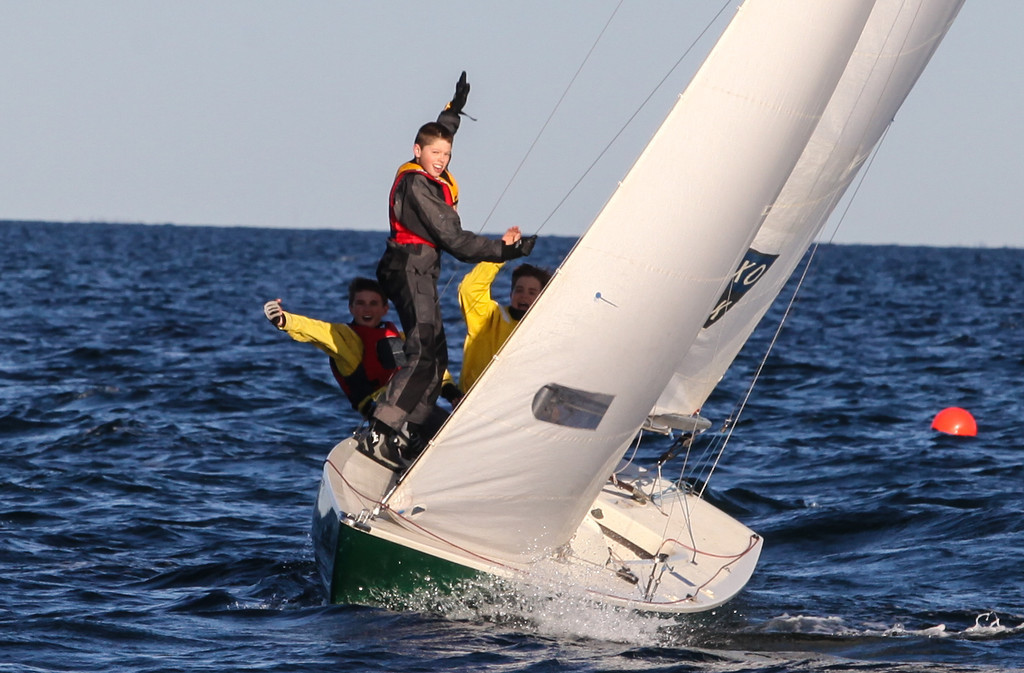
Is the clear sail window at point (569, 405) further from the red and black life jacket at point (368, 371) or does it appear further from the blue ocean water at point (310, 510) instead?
the red and black life jacket at point (368, 371)

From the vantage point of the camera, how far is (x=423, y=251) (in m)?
6.32

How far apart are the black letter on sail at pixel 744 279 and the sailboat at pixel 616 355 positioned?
0.05 metres

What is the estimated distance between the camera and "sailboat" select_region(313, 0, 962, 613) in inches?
221

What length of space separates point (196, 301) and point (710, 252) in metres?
21.9

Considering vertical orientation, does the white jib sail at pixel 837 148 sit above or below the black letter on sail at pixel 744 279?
above

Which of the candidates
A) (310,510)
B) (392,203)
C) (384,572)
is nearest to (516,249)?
(392,203)

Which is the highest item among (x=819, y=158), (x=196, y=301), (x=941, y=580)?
(x=196, y=301)

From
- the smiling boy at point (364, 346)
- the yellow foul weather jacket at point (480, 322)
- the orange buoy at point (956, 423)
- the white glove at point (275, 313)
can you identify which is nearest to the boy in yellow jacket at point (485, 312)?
the yellow foul weather jacket at point (480, 322)

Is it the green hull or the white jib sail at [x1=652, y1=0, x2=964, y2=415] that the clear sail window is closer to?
the green hull

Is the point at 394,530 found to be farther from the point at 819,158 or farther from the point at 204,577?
the point at 819,158

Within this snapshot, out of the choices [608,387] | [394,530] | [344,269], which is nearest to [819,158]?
[608,387]

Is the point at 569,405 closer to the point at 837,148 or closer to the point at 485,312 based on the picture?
the point at 485,312

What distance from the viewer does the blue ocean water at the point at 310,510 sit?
5840 mm

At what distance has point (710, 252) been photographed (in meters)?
5.77
